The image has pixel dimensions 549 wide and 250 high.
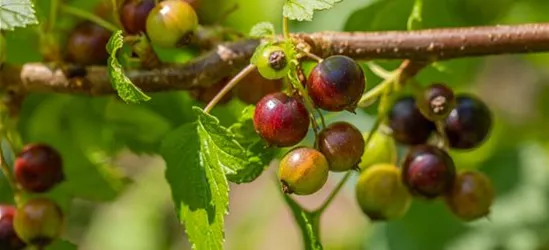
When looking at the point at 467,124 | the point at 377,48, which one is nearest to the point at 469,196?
the point at 467,124

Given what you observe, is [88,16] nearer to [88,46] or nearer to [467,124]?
[88,46]

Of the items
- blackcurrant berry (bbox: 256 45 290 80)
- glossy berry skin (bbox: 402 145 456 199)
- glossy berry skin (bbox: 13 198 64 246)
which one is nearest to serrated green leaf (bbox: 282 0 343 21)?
blackcurrant berry (bbox: 256 45 290 80)

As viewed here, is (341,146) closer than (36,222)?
Yes

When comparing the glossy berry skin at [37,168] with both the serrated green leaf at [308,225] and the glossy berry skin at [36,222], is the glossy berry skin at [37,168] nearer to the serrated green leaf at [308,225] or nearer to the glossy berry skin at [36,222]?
the glossy berry skin at [36,222]

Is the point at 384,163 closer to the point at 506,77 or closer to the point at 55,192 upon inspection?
the point at 55,192

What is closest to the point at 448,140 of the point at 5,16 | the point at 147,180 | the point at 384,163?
the point at 384,163

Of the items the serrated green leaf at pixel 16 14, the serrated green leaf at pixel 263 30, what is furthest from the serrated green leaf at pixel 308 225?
the serrated green leaf at pixel 16 14

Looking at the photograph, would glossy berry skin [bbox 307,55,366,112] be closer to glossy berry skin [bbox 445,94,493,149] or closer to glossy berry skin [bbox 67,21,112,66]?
glossy berry skin [bbox 445,94,493,149]
